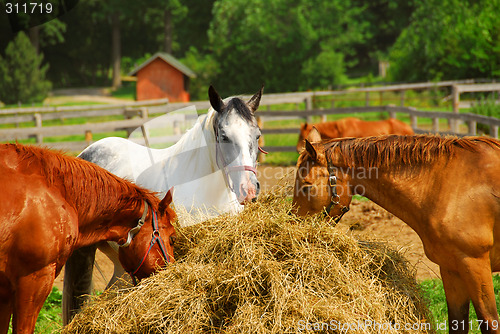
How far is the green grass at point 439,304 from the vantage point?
3.72 meters

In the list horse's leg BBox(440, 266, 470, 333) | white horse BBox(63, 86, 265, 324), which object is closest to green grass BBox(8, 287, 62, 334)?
white horse BBox(63, 86, 265, 324)

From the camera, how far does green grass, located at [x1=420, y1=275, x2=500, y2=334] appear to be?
372 centimetres

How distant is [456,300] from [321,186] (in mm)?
1155

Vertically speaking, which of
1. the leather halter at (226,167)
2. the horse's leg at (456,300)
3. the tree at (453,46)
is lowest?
the horse's leg at (456,300)

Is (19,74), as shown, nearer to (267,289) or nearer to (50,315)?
(50,315)

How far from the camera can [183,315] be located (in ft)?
9.45

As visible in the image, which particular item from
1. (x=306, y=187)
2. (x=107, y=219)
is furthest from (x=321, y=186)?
(x=107, y=219)

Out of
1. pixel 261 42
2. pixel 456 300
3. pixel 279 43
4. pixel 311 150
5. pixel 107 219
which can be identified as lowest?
pixel 456 300

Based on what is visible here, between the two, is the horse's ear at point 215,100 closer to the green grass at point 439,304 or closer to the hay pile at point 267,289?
the hay pile at point 267,289

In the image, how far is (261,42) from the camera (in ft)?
116

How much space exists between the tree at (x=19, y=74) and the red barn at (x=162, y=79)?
7.00 meters

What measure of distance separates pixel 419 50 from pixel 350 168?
28668mm

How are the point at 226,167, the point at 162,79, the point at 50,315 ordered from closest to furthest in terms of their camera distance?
the point at 226,167 → the point at 50,315 → the point at 162,79

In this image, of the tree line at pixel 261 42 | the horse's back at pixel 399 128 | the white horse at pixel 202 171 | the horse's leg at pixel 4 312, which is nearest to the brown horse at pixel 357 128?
the horse's back at pixel 399 128
